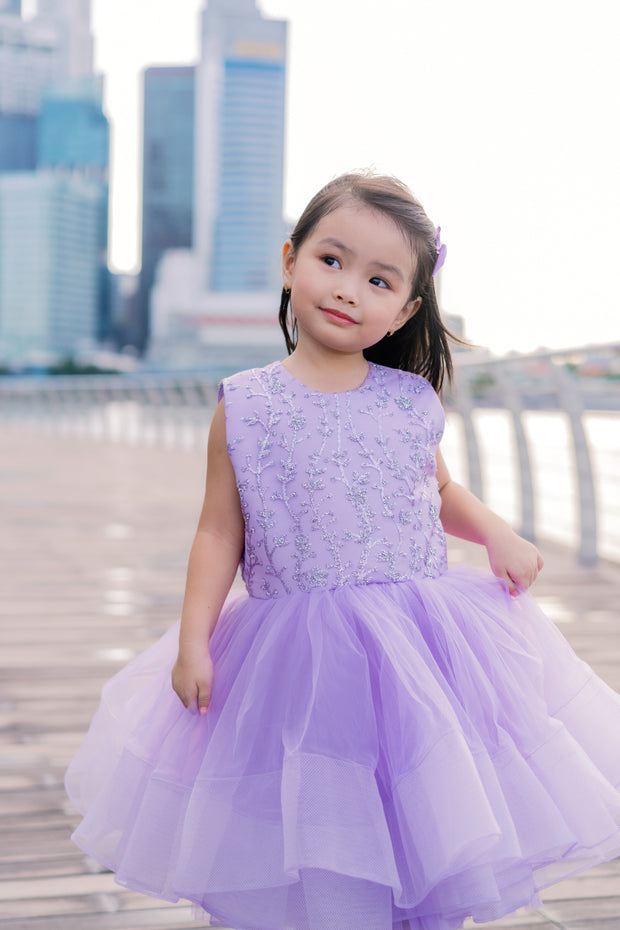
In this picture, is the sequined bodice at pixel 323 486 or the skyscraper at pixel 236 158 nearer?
the sequined bodice at pixel 323 486

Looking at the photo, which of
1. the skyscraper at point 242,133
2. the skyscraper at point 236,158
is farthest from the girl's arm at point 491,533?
the skyscraper at point 242,133

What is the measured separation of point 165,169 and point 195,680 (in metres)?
137

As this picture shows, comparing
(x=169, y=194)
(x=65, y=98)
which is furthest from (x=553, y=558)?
(x=65, y=98)

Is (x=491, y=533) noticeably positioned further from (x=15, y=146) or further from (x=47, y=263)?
(x=15, y=146)

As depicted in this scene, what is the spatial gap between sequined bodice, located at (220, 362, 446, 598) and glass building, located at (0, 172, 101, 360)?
4955 inches

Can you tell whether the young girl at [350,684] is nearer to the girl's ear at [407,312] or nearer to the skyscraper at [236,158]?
the girl's ear at [407,312]

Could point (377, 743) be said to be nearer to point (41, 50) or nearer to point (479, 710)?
point (479, 710)

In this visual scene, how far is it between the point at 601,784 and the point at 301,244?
0.76 m

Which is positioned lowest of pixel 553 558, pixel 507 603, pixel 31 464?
pixel 31 464

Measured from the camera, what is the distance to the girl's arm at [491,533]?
1.42 metres

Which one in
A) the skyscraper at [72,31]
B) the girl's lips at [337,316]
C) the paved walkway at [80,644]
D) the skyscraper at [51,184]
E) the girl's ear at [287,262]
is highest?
the skyscraper at [72,31]

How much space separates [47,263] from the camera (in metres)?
132

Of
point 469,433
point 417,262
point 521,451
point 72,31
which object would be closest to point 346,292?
point 417,262

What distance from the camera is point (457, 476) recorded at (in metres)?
6.44
